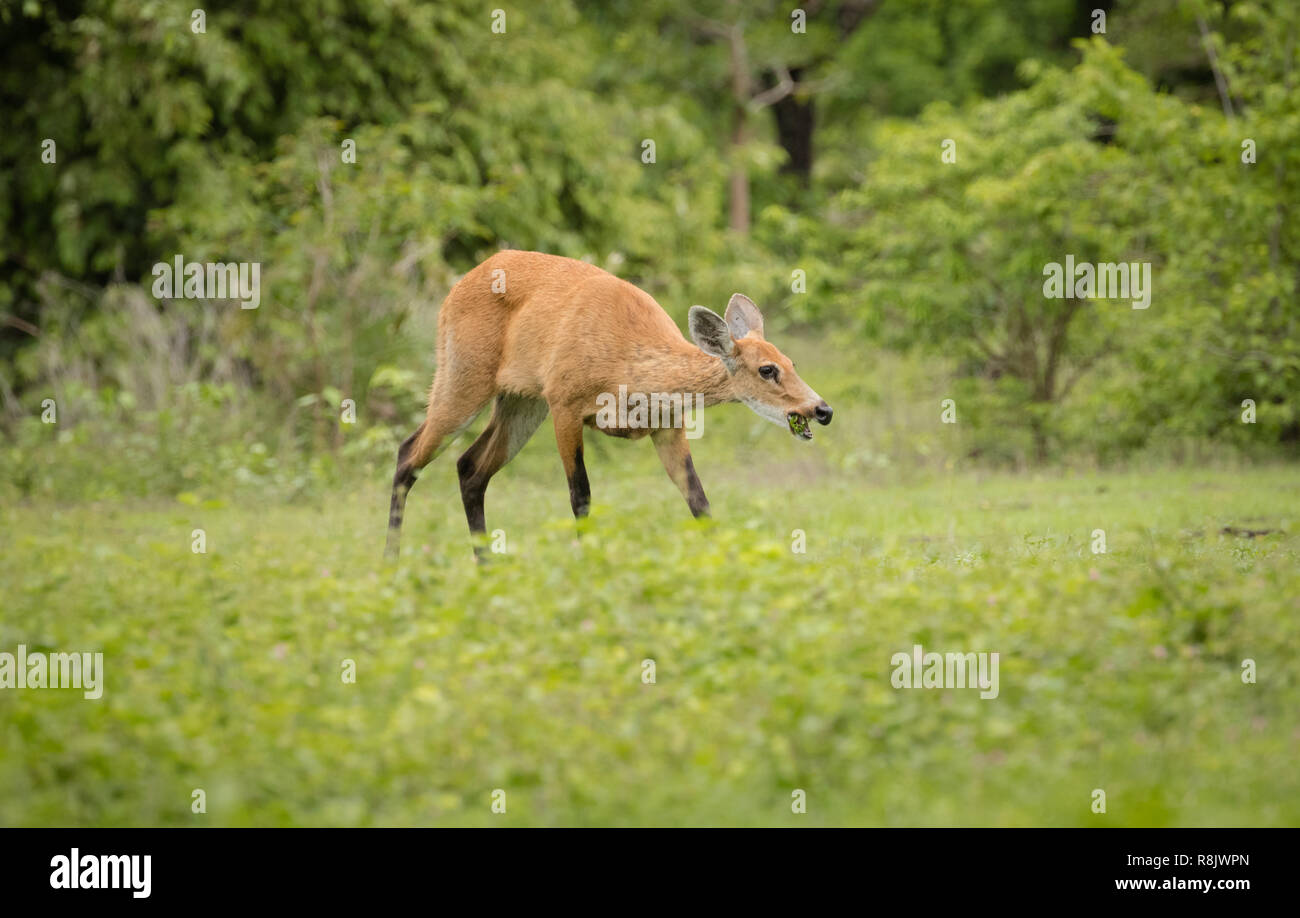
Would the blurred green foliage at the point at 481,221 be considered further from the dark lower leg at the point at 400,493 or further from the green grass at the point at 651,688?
the green grass at the point at 651,688

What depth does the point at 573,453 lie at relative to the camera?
331 inches

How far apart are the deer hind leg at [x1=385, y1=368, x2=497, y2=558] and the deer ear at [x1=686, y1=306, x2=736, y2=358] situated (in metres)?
1.45

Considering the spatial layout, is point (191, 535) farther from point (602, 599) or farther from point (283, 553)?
point (602, 599)

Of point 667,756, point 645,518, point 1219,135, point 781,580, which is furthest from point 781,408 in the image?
point 1219,135

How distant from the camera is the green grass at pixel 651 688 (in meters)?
4.43

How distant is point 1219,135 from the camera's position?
12.5 meters

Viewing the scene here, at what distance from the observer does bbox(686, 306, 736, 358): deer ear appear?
26.8 ft

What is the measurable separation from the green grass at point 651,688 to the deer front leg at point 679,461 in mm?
669

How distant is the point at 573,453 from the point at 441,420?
3.44 ft

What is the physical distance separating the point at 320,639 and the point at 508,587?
0.85 m

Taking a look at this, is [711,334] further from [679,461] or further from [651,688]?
[651,688]
